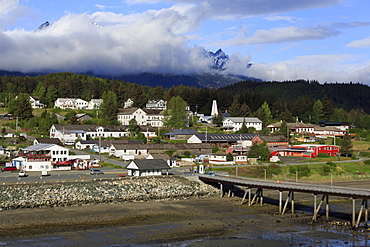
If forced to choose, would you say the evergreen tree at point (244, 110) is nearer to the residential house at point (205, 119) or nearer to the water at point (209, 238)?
the residential house at point (205, 119)

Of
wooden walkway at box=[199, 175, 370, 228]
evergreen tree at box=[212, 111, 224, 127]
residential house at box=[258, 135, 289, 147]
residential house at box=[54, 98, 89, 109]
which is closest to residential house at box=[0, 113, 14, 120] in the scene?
residential house at box=[54, 98, 89, 109]

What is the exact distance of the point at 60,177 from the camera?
187ft

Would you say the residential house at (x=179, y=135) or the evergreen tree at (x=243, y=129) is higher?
the evergreen tree at (x=243, y=129)

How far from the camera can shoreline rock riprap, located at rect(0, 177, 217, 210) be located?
45.4 m

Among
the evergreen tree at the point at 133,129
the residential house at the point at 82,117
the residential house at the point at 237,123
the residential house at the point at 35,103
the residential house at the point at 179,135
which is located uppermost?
the residential house at the point at 35,103

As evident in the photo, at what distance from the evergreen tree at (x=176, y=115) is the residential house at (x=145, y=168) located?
171 feet

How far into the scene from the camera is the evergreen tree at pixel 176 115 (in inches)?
4434

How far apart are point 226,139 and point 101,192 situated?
172 ft

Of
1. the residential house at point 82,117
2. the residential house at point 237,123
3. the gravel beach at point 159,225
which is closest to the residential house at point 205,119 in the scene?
the residential house at point 237,123

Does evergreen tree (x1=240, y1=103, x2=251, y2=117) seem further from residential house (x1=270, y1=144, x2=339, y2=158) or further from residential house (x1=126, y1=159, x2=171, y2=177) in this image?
residential house (x1=126, y1=159, x2=171, y2=177)

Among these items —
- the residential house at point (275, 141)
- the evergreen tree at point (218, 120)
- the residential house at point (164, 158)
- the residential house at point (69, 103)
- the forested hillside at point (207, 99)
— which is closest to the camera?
the residential house at point (164, 158)

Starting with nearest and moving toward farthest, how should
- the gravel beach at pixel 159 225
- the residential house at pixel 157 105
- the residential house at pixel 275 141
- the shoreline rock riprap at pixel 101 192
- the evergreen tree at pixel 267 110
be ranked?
the gravel beach at pixel 159 225 → the shoreline rock riprap at pixel 101 192 → the residential house at pixel 275 141 → the evergreen tree at pixel 267 110 → the residential house at pixel 157 105

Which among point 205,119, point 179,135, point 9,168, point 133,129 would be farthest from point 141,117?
point 9,168

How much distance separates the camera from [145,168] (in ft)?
192
